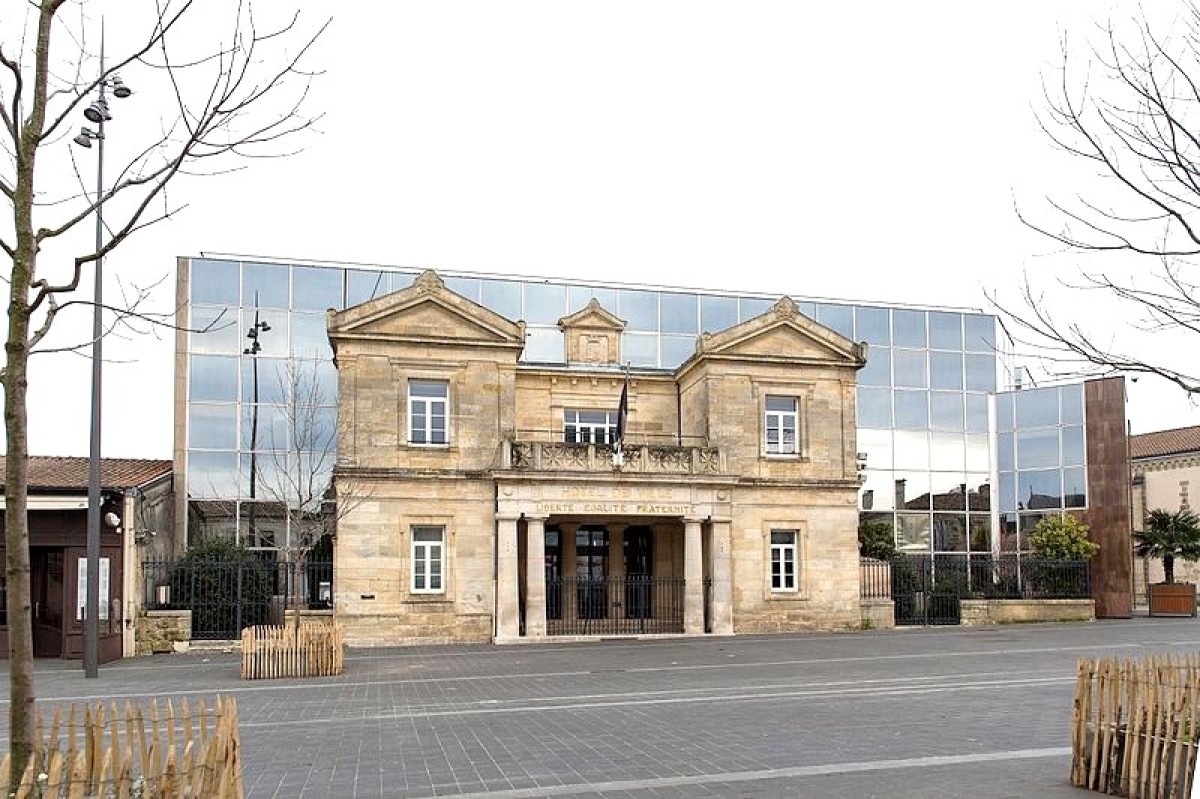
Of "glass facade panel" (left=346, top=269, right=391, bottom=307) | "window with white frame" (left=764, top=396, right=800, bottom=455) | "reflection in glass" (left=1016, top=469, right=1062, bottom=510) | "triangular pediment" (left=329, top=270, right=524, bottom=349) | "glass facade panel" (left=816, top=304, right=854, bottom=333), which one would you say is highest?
"glass facade panel" (left=346, top=269, right=391, bottom=307)

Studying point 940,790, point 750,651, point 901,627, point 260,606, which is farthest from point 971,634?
point 940,790

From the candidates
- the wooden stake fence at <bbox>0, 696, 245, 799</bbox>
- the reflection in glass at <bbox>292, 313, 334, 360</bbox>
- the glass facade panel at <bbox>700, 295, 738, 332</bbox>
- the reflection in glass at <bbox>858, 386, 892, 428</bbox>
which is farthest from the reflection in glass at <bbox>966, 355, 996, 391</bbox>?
the wooden stake fence at <bbox>0, 696, 245, 799</bbox>

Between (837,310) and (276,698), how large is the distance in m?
33.1

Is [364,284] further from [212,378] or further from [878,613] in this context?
[878,613]

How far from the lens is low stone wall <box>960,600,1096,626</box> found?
36.5 m

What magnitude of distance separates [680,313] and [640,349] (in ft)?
7.91

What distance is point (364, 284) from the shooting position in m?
41.5

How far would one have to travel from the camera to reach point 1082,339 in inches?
384

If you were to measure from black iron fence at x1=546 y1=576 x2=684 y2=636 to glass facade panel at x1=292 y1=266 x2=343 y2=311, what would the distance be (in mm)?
13801

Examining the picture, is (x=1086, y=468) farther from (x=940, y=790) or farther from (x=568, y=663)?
(x=940, y=790)

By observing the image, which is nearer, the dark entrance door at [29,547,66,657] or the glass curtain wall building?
the dark entrance door at [29,547,66,657]

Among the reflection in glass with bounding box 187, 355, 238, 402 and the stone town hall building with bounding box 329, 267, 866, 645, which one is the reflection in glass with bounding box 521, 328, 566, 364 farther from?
the reflection in glass with bounding box 187, 355, 238, 402

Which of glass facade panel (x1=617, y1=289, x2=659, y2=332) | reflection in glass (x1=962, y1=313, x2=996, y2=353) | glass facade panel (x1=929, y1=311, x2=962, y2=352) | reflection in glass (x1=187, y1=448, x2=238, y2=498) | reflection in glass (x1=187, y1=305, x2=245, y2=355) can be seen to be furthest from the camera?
reflection in glass (x1=962, y1=313, x2=996, y2=353)

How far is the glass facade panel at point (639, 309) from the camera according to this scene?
43906mm
